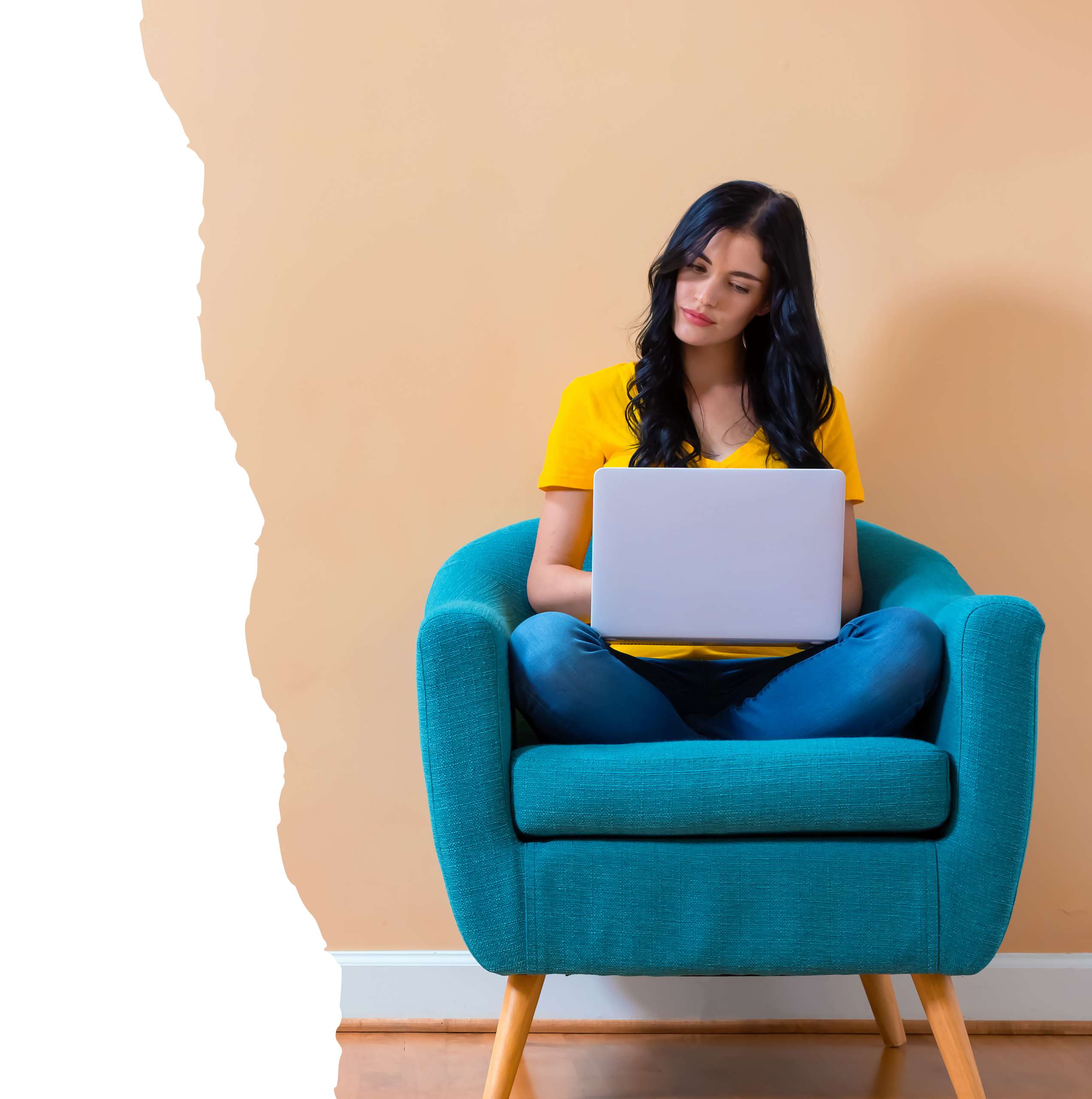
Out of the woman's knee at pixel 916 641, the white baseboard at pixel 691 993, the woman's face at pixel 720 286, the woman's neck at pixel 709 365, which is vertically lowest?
the white baseboard at pixel 691 993

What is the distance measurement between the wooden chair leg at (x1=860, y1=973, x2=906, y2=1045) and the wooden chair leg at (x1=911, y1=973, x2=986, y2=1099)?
34 centimetres

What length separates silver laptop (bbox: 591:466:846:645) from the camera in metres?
1.33

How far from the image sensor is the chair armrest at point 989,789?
1.27 meters

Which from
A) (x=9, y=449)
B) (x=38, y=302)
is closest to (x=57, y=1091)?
(x=9, y=449)

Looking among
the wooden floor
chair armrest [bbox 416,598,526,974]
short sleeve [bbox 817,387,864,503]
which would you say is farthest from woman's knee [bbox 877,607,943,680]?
the wooden floor

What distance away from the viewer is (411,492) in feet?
6.16

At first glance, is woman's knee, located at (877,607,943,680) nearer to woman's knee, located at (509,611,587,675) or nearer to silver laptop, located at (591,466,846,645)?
silver laptop, located at (591,466,846,645)

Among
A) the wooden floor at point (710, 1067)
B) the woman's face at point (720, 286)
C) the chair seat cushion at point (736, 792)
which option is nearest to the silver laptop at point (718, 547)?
the chair seat cushion at point (736, 792)

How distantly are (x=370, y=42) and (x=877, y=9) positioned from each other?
33.4 inches

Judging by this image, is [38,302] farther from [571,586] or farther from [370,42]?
[571,586]

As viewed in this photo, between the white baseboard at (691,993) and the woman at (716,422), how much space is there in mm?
543

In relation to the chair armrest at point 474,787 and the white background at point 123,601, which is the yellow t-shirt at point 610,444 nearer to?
the chair armrest at point 474,787

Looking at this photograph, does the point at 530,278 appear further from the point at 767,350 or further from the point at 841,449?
the point at 841,449

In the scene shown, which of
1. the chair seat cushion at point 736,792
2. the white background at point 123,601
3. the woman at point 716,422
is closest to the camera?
the chair seat cushion at point 736,792
